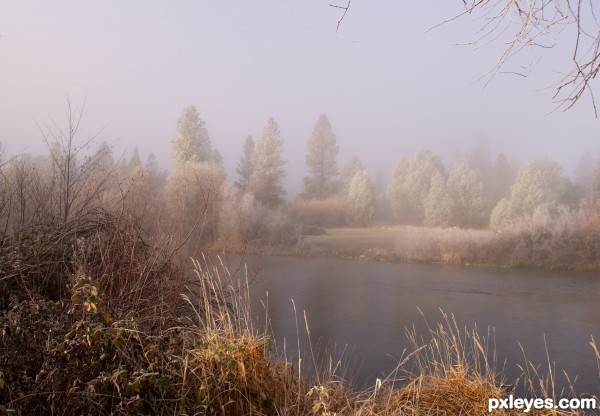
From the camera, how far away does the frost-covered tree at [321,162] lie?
22641 millimetres

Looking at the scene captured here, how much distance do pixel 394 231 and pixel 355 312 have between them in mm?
9555

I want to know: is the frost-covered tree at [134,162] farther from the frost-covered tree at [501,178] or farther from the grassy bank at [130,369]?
the frost-covered tree at [501,178]

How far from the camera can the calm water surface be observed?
7.57 m

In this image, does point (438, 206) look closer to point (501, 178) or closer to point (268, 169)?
point (501, 178)

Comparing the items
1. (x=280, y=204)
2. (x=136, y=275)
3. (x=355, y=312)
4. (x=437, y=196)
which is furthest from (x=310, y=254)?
(x=136, y=275)

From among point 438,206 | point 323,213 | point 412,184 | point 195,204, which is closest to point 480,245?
point 438,206

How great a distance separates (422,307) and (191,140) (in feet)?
46.3

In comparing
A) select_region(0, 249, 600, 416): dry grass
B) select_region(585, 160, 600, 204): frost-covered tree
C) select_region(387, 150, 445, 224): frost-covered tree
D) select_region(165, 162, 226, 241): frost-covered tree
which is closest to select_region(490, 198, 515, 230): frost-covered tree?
select_region(387, 150, 445, 224): frost-covered tree

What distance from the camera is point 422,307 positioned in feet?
35.9

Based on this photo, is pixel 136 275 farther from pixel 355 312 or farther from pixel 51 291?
pixel 355 312

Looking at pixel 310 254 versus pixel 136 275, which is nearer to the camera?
pixel 136 275

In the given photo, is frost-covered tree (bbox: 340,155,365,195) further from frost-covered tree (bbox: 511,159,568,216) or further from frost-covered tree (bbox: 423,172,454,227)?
frost-covered tree (bbox: 511,159,568,216)

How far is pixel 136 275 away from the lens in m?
3.72

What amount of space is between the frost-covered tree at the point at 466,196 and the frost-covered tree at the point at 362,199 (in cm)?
339
